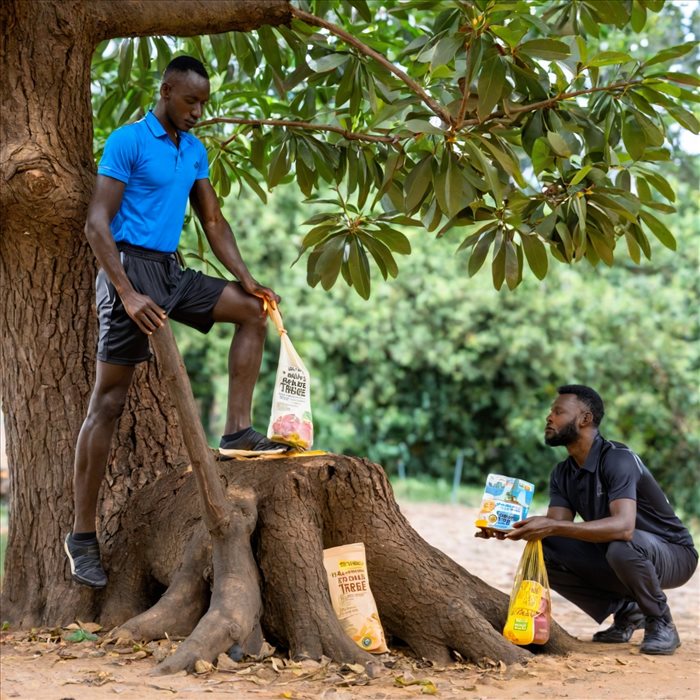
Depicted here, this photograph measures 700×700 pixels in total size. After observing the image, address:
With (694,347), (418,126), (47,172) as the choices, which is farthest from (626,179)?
(694,347)

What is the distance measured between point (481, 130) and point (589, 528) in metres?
1.86

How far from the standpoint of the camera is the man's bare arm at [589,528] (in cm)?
442

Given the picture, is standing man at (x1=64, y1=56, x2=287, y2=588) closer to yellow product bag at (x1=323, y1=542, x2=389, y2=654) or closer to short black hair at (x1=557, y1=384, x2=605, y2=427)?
yellow product bag at (x1=323, y1=542, x2=389, y2=654)

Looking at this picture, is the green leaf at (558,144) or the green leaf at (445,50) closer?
the green leaf at (445,50)

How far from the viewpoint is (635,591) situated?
4535 mm

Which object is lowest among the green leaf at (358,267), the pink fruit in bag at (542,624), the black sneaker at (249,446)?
the pink fruit in bag at (542,624)

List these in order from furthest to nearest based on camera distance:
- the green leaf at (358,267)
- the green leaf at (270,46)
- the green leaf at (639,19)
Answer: the green leaf at (639,19) → the green leaf at (270,46) → the green leaf at (358,267)

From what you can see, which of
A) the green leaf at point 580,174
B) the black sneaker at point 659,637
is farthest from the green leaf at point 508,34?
the black sneaker at point 659,637

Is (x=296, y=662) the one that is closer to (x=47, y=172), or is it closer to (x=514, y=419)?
(x=47, y=172)

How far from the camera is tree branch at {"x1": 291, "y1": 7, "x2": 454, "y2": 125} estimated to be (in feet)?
14.0

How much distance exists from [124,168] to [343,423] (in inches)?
361

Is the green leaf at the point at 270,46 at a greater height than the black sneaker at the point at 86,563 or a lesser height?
greater

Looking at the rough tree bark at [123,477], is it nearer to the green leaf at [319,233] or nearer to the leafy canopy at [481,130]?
the leafy canopy at [481,130]

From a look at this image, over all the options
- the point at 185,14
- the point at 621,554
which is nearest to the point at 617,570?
the point at 621,554
